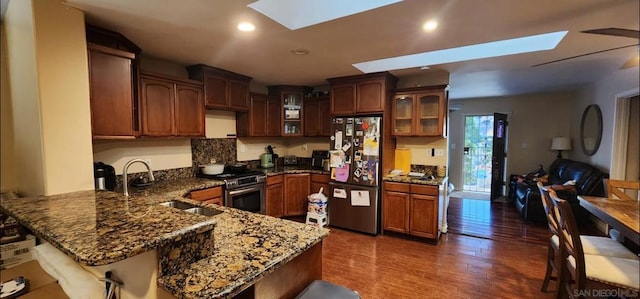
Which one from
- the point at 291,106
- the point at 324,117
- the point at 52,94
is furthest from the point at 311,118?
the point at 52,94

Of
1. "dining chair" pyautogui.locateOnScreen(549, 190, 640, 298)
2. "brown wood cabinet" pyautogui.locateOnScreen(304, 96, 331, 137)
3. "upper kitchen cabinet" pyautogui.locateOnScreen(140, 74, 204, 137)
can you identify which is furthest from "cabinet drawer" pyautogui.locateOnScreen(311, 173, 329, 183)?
"dining chair" pyautogui.locateOnScreen(549, 190, 640, 298)

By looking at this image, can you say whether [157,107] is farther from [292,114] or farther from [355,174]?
[355,174]

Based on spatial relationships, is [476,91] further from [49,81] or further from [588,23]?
[49,81]

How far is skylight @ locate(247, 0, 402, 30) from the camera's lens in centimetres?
183

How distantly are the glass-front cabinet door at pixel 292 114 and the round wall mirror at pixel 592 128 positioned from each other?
379cm

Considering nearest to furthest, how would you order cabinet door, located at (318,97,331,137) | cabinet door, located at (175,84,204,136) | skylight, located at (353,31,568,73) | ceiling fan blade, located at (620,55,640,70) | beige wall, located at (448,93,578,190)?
1. ceiling fan blade, located at (620,55,640,70)
2. skylight, located at (353,31,568,73)
3. cabinet door, located at (175,84,204,136)
4. cabinet door, located at (318,97,331,137)
5. beige wall, located at (448,93,578,190)

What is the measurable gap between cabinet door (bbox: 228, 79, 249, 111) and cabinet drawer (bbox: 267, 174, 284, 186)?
1080 millimetres

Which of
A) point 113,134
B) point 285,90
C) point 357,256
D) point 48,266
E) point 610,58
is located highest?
point 285,90

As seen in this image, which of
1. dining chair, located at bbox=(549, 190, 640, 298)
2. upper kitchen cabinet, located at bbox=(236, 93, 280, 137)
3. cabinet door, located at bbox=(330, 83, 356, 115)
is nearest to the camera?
dining chair, located at bbox=(549, 190, 640, 298)

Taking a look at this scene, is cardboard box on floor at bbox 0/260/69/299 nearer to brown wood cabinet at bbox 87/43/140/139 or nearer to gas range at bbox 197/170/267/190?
brown wood cabinet at bbox 87/43/140/139

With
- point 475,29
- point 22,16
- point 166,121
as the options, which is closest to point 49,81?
point 22,16

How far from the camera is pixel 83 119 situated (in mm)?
1931

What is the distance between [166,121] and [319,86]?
256 centimetres

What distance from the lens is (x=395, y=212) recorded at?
3592 mm
